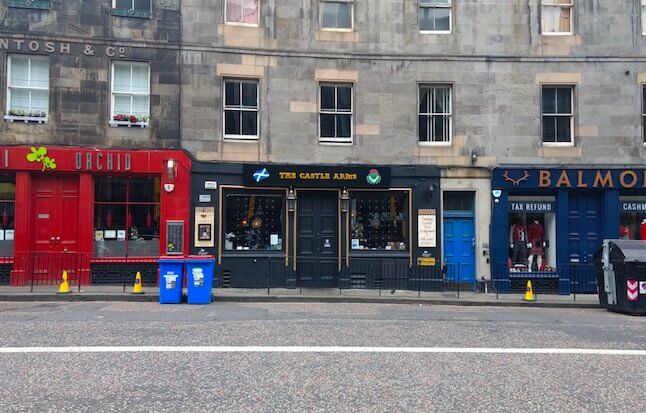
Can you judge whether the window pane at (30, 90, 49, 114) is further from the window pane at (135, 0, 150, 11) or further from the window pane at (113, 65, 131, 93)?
the window pane at (135, 0, 150, 11)

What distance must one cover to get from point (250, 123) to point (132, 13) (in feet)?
14.8

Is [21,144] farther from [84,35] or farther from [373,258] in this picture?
[373,258]

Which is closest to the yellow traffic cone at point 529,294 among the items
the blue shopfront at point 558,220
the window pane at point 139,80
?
the blue shopfront at point 558,220

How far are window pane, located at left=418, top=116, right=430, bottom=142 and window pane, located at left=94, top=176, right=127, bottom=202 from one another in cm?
883

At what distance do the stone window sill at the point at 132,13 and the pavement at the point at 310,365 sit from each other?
8.93m

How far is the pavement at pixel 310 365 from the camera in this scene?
543cm

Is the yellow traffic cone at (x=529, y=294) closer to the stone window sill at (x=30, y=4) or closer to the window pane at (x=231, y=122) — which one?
the window pane at (x=231, y=122)

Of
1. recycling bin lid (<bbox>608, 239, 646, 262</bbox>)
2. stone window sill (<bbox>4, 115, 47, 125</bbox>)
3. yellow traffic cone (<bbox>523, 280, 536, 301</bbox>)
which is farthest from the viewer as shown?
stone window sill (<bbox>4, 115, 47, 125</bbox>)

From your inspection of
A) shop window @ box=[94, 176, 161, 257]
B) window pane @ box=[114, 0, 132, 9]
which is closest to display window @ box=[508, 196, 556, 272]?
shop window @ box=[94, 176, 161, 257]

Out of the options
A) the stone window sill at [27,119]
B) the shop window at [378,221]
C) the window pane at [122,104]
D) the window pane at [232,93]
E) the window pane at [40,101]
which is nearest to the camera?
the stone window sill at [27,119]

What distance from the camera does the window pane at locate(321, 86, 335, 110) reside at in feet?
55.2

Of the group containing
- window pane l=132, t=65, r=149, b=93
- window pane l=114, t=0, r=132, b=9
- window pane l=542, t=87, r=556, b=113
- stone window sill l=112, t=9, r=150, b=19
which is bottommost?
window pane l=542, t=87, r=556, b=113

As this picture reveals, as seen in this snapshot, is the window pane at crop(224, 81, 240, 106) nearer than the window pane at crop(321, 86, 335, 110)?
Yes

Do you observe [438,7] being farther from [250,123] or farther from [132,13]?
[132,13]
